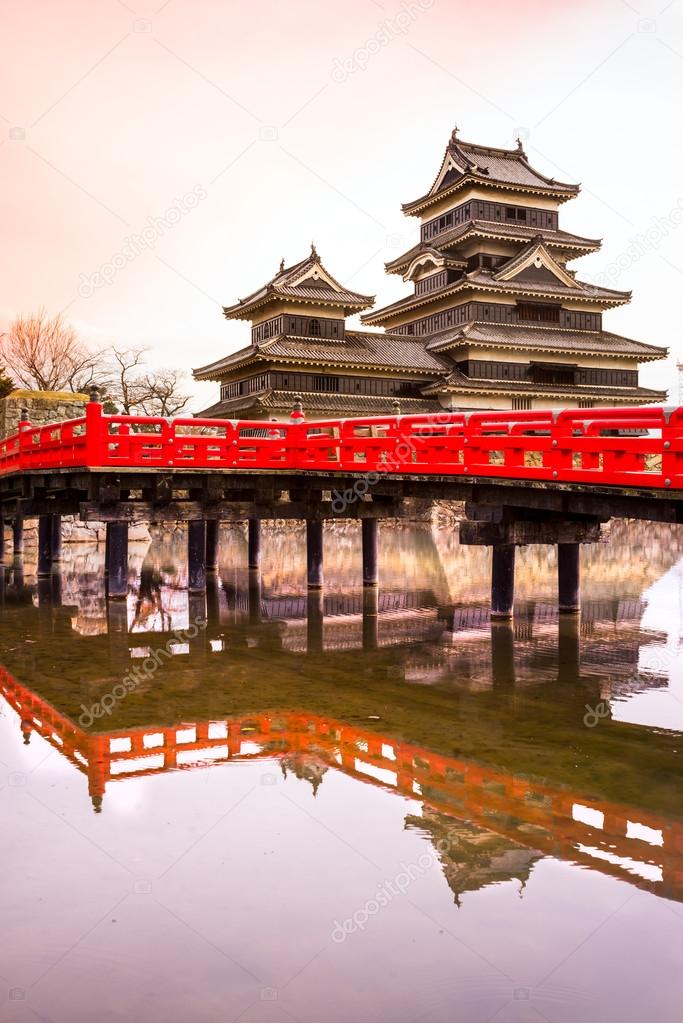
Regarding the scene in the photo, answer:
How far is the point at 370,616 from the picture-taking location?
1827 cm

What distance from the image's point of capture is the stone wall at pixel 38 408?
3055 cm

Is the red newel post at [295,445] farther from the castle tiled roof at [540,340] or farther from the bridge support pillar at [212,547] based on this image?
the castle tiled roof at [540,340]

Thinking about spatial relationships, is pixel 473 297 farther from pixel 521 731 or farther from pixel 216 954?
pixel 216 954

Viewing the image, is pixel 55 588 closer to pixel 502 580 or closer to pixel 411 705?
pixel 502 580

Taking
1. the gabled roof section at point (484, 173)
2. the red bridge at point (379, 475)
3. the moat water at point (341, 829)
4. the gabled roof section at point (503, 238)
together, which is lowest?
the moat water at point (341, 829)

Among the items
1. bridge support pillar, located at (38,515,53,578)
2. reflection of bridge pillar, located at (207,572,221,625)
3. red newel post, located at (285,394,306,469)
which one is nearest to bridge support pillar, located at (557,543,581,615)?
red newel post, located at (285,394,306,469)

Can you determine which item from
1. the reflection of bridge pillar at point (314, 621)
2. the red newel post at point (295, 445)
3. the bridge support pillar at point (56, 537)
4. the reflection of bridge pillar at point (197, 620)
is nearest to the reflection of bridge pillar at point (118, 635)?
the reflection of bridge pillar at point (197, 620)

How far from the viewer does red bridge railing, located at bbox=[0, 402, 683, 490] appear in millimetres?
11195

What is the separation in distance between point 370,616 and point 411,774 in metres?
9.95

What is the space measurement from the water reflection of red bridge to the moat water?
0.03m

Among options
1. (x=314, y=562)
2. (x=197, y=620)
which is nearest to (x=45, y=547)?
(x=314, y=562)

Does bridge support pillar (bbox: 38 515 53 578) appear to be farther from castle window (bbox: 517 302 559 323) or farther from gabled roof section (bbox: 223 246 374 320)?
castle window (bbox: 517 302 559 323)

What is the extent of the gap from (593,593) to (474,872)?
52.9ft

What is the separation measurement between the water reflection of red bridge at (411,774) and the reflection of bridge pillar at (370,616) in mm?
4951
